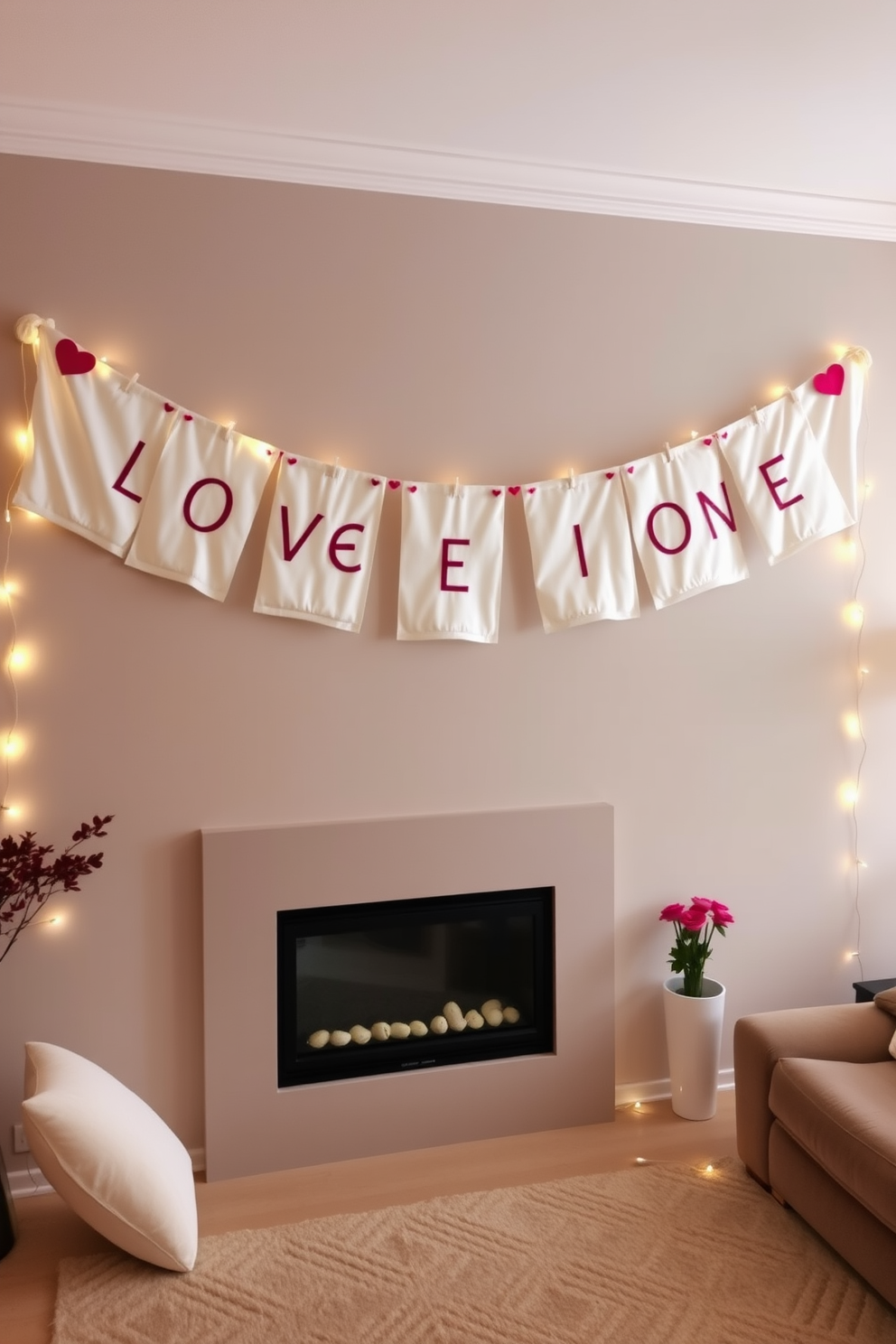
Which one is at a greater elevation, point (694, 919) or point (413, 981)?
point (694, 919)

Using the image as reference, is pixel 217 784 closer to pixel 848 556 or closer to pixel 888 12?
pixel 848 556

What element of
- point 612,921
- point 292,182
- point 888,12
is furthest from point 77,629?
point 888,12

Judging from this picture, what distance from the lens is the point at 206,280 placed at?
2.70 m

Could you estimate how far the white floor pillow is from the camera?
2.23 m

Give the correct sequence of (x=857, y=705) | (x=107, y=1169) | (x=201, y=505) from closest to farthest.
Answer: (x=107, y=1169), (x=201, y=505), (x=857, y=705)

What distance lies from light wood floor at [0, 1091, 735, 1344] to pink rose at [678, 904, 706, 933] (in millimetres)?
580

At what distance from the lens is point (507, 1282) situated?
2.30 m

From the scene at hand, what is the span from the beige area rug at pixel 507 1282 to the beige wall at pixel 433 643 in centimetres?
54

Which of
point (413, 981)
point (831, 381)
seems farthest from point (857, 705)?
point (413, 981)

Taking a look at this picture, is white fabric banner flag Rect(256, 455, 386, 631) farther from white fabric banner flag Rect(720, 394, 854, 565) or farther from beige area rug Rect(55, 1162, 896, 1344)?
beige area rug Rect(55, 1162, 896, 1344)

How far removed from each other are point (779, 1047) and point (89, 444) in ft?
7.50

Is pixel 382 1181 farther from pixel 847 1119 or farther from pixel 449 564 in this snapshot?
pixel 449 564

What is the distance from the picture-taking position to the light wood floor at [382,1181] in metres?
2.39

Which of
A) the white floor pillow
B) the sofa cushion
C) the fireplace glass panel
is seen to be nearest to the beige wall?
the fireplace glass panel
